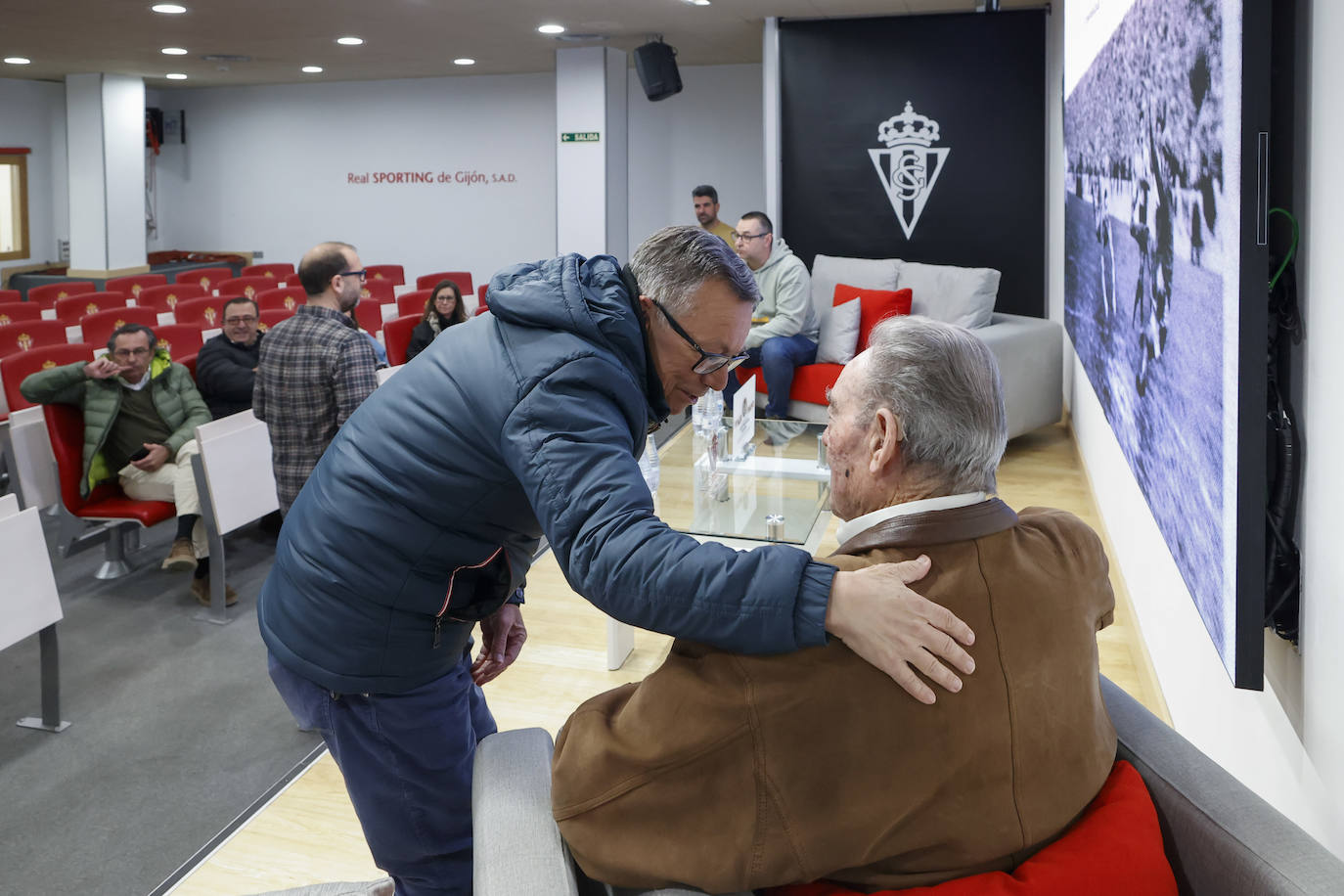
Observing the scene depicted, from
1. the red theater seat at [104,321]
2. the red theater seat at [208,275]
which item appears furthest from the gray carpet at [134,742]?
the red theater seat at [208,275]

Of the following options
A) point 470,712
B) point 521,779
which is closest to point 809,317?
point 470,712

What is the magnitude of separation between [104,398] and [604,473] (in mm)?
3897

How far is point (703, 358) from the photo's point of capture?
1.60m

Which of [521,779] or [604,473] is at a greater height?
[604,473]

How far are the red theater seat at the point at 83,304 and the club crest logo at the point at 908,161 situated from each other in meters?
5.90

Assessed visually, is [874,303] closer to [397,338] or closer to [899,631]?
[397,338]

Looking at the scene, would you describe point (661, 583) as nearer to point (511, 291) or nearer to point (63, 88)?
point (511, 291)

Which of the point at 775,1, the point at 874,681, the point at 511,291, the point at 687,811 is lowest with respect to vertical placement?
the point at 687,811

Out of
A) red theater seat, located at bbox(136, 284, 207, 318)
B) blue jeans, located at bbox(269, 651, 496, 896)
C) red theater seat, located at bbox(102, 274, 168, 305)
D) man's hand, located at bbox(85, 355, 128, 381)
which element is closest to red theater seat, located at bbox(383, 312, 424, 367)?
man's hand, located at bbox(85, 355, 128, 381)

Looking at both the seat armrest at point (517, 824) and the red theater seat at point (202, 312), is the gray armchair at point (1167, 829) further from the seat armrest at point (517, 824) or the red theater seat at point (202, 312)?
the red theater seat at point (202, 312)

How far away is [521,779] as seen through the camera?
1.43 metres

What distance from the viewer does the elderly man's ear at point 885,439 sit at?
1.26 meters

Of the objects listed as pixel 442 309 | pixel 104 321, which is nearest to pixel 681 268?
pixel 442 309

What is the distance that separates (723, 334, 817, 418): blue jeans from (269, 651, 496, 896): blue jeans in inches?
198
